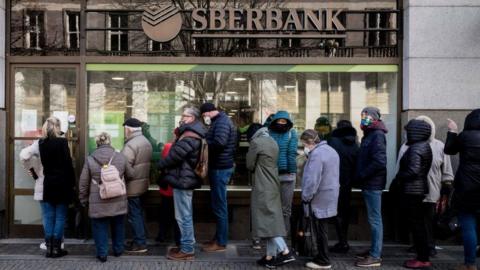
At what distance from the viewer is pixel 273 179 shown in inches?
276

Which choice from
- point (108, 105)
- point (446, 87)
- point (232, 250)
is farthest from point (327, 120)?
point (108, 105)

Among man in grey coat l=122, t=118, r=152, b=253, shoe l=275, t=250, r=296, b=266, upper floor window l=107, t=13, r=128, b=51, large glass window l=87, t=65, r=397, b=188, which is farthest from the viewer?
large glass window l=87, t=65, r=397, b=188

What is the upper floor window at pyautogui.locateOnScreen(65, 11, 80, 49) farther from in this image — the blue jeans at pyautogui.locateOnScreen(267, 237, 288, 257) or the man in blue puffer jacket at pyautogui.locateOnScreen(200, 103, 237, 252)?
the blue jeans at pyautogui.locateOnScreen(267, 237, 288, 257)

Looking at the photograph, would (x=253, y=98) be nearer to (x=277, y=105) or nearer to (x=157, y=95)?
(x=277, y=105)

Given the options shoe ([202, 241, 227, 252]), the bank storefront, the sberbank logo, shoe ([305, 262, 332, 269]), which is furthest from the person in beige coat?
shoe ([305, 262, 332, 269])

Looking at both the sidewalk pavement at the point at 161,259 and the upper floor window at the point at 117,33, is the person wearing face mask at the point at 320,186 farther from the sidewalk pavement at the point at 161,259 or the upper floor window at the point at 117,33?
A: the upper floor window at the point at 117,33

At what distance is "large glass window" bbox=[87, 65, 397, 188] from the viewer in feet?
29.5

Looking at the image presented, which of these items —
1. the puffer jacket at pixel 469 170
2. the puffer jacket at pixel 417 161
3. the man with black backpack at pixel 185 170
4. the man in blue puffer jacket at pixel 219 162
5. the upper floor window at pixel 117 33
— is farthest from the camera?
the upper floor window at pixel 117 33

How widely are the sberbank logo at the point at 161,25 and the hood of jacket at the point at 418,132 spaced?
394cm

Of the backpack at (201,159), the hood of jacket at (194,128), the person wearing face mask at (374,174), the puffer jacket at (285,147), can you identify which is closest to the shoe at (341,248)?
the person wearing face mask at (374,174)

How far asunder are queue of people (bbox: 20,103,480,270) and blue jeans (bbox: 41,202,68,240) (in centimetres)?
1

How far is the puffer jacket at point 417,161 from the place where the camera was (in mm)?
6922

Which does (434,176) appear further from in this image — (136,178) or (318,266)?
(136,178)

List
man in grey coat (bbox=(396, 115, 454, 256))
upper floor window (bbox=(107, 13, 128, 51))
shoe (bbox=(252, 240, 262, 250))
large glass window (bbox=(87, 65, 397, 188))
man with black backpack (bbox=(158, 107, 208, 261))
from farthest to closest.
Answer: large glass window (bbox=(87, 65, 397, 188))
upper floor window (bbox=(107, 13, 128, 51))
shoe (bbox=(252, 240, 262, 250))
man in grey coat (bbox=(396, 115, 454, 256))
man with black backpack (bbox=(158, 107, 208, 261))
